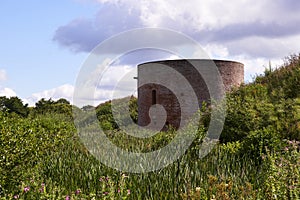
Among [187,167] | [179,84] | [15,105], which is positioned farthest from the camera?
[15,105]

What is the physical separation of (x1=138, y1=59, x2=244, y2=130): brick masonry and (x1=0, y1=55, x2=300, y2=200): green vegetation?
377cm

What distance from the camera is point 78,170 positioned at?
19.4ft

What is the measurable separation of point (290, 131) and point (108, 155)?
155 inches

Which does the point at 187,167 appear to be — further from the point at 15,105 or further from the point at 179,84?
the point at 15,105

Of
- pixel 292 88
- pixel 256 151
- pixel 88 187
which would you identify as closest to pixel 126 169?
pixel 88 187

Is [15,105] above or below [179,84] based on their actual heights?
above

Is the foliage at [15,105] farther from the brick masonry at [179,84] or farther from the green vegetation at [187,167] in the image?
the green vegetation at [187,167]

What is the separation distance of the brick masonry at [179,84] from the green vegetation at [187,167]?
3.77 metres

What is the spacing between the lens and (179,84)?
14.1m

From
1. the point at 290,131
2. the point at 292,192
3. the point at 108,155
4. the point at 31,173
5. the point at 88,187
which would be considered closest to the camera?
the point at 292,192

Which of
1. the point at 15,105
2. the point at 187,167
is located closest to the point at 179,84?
the point at 187,167

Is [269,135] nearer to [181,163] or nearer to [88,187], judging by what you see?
[181,163]

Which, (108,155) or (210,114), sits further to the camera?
(210,114)

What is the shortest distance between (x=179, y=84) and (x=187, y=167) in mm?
8833
